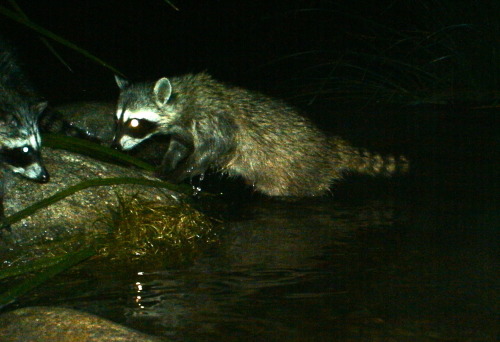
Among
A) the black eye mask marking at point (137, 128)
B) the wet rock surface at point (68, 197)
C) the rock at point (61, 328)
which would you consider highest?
the black eye mask marking at point (137, 128)

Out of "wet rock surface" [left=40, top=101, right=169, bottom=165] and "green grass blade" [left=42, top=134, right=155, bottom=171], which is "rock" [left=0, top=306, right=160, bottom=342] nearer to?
"green grass blade" [left=42, top=134, right=155, bottom=171]

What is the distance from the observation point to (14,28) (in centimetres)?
1229

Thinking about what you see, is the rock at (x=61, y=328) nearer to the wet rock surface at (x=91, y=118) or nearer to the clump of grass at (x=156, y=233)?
the clump of grass at (x=156, y=233)

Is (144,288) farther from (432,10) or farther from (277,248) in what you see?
(432,10)

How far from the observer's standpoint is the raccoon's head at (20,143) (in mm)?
5871

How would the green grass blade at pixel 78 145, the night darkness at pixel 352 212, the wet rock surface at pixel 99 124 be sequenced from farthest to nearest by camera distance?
the wet rock surface at pixel 99 124 → the green grass blade at pixel 78 145 → the night darkness at pixel 352 212

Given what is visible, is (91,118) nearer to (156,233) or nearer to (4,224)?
(156,233)

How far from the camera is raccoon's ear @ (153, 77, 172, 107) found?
7.52 metres

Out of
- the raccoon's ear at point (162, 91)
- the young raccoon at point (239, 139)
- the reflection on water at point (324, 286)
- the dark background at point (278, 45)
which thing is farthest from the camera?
the dark background at point (278, 45)

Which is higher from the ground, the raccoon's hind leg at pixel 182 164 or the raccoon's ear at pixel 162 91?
the raccoon's ear at pixel 162 91

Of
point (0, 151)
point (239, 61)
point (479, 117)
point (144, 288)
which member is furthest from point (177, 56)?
point (144, 288)

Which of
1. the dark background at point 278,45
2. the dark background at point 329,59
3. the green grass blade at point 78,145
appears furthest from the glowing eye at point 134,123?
the dark background at point 278,45

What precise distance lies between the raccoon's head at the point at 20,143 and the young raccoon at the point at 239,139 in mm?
1298

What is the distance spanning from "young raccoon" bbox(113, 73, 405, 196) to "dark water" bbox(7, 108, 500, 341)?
22.1 inches
